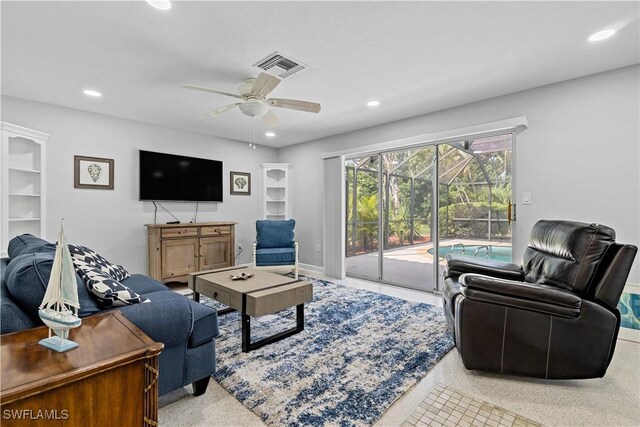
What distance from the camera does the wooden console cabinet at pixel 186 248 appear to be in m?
4.06

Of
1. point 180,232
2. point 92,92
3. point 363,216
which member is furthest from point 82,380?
point 363,216

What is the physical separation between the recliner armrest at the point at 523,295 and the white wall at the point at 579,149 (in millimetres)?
1403

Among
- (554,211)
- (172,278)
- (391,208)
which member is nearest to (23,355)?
(172,278)

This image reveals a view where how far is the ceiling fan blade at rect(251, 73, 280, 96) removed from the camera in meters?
2.28

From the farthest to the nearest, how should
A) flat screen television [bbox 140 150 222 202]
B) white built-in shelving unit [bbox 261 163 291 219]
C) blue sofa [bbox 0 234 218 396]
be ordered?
white built-in shelving unit [bbox 261 163 291 219]
flat screen television [bbox 140 150 222 202]
blue sofa [bbox 0 234 218 396]

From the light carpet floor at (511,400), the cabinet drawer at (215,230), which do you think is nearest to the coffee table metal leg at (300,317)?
the light carpet floor at (511,400)

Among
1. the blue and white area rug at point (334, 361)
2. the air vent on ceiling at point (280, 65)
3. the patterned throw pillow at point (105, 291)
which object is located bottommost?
the blue and white area rug at point (334, 361)

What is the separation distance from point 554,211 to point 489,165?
2.86 feet

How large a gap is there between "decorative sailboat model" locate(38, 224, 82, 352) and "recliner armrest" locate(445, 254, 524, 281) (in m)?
2.71

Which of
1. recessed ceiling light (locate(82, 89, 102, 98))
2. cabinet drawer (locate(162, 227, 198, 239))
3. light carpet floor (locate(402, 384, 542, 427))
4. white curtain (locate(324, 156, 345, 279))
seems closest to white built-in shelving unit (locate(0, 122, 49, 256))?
recessed ceiling light (locate(82, 89, 102, 98))

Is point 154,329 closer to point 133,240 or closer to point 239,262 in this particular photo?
point 133,240

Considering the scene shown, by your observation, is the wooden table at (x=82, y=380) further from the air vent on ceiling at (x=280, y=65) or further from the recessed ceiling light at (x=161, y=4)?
the air vent on ceiling at (x=280, y=65)

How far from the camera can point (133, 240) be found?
4.24 meters

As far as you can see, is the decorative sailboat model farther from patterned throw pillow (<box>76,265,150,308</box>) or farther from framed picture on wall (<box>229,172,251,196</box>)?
framed picture on wall (<box>229,172,251,196</box>)
